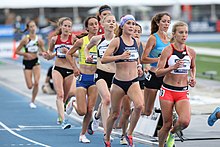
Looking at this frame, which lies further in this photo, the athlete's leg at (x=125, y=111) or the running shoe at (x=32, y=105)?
the running shoe at (x=32, y=105)

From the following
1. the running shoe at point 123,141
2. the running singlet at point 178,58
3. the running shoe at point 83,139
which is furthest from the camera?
the running shoe at point 83,139

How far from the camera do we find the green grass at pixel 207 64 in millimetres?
28781

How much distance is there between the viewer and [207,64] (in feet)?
109

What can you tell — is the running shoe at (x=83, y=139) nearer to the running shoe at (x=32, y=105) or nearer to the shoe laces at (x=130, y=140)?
the shoe laces at (x=130, y=140)

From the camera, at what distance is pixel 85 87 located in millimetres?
13625

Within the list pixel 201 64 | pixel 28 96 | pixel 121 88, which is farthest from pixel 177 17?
pixel 121 88

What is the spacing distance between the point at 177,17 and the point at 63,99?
41824 mm

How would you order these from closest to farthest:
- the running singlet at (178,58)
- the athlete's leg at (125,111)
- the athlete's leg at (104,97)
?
1. the running singlet at (178,58)
2. the athlete's leg at (104,97)
3. the athlete's leg at (125,111)

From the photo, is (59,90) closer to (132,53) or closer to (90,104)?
(90,104)

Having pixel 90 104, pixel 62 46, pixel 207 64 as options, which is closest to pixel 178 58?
pixel 90 104

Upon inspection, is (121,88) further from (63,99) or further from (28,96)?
(28,96)

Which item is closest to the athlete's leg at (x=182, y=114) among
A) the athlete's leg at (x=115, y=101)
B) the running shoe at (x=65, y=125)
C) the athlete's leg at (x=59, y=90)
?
the athlete's leg at (x=115, y=101)

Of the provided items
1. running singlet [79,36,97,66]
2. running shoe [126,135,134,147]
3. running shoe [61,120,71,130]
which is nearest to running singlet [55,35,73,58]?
running shoe [61,120,71,130]

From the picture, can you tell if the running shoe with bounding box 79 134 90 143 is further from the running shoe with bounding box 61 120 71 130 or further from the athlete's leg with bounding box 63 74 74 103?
the athlete's leg with bounding box 63 74 74 103
